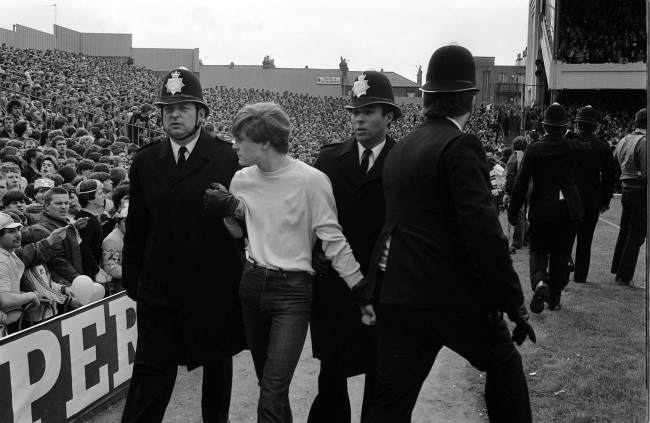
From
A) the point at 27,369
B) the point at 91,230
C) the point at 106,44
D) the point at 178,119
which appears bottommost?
the point at 27,369

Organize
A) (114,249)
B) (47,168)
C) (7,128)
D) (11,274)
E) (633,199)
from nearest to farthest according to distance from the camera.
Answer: (11,274), (114,249), (633,199), (47,168), (7,128)

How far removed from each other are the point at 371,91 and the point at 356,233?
2.46ft

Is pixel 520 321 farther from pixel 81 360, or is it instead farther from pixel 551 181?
pixel 551 181

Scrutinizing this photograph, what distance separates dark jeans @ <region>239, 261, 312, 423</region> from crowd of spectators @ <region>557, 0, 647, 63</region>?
123 feet

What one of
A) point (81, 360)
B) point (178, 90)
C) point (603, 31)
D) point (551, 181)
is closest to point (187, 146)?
point (178, 90)

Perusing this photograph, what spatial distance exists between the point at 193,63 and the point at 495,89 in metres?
28.7

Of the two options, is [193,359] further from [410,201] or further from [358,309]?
[410,201]

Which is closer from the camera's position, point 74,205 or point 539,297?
point 539,297

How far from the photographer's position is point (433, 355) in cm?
320

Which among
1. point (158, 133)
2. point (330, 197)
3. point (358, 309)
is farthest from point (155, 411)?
point (158, 133)

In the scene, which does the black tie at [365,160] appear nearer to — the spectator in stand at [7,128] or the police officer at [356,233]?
the police officer at [356,233]

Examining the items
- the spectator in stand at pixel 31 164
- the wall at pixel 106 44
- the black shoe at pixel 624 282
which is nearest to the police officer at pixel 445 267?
the black shoe at pixel 624 282

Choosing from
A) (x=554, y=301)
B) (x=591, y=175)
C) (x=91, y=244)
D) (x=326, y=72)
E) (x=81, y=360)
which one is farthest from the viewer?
(x=326, y=72)

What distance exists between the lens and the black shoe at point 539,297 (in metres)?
6.46
